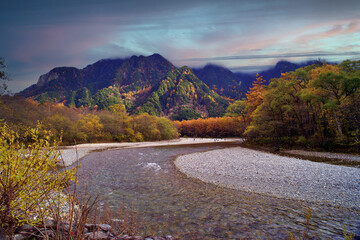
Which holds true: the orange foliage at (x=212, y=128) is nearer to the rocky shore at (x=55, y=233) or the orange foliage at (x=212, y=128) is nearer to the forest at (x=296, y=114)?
the forest at (x=296, y=114)

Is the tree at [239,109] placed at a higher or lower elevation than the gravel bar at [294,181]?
higher

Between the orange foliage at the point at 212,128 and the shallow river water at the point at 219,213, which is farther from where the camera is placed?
the orange foliage at the point at 212,128

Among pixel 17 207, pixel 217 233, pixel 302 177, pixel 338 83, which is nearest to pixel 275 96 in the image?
pixel 338 83

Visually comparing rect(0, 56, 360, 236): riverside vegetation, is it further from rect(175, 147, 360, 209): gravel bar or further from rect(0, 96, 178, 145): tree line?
rect(175, 147, 360, 209): gravel bar

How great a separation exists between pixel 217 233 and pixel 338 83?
32040 millimetres

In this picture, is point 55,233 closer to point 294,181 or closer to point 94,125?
point 294,181

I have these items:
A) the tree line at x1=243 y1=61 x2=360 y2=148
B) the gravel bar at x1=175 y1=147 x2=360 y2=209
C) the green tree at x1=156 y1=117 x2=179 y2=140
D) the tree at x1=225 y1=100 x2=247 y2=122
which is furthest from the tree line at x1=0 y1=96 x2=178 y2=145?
the tree line at x1=243 y1=61 x2=360 y2=148

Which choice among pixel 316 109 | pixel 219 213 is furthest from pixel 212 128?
pixel 219 213

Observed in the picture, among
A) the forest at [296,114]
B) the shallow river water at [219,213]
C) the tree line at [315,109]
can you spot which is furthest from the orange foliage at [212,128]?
the shallow river water at [219,213]

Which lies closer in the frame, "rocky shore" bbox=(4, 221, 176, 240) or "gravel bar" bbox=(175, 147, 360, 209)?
"rocky shore" bbox=(4, 221, 176, 240)

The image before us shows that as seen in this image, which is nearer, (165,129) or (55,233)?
(55,233)

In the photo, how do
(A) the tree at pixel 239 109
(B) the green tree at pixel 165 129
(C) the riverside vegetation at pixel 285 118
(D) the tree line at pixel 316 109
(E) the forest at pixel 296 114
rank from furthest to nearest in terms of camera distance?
(B) the green tree at pixel 165 129
(A) the tree at pixel 239 109
(E) the forest at pixel 296 114
(D) the tree line at pixel 316 109
(C) the riverside vegetation at pixel 285 118

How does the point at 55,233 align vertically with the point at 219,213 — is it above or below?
above

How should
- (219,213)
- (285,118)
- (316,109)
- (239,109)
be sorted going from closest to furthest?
(219,213) < (316,109) < (285,118) < (239,109)
